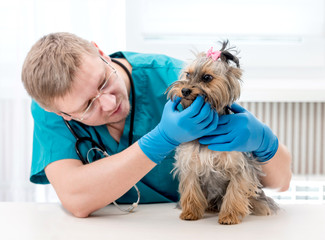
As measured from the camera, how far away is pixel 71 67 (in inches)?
46.6

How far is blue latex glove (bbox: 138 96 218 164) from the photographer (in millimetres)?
1081

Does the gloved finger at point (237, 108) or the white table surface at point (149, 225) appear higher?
the gloved finger at point (237, 108)

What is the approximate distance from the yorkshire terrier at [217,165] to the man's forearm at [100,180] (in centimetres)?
14

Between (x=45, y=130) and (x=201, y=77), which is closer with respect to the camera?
(x=201, y=77)

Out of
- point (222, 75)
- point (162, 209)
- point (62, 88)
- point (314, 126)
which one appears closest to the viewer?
point (222, 75)

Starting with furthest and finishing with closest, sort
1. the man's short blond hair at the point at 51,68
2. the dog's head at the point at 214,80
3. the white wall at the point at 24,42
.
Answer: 1. the white wall at the point at 24,42
2. the man's short blond hair at the point at 51,68
3. the dog's head at the point at 214,80

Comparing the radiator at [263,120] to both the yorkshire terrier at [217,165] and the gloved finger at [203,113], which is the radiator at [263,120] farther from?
the gloved finger at [203,113]

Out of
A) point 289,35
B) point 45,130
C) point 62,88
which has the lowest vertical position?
point 45,130

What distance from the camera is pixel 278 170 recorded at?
1.35m

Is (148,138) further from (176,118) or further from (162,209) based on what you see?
(162,209)

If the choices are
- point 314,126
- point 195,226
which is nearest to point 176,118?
point 195,226

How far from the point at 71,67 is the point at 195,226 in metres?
0.62

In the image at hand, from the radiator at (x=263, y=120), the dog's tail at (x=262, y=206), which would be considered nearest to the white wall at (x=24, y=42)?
the radiator at (x=263, y=120)

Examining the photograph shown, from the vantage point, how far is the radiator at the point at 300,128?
2.31 metres
